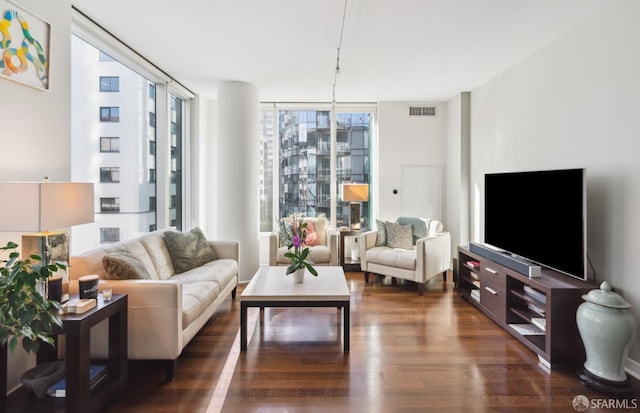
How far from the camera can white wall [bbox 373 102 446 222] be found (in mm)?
5477

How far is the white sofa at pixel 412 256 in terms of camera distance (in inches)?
160

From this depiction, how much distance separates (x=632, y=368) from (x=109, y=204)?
4.54 meters

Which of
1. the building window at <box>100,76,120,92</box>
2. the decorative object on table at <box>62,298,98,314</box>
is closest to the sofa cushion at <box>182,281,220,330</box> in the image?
the decorative object on table at <box>62,298,98,314</box>

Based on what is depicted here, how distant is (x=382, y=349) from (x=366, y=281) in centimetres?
194

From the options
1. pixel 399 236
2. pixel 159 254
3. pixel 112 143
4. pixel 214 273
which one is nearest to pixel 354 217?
pixel 399 236

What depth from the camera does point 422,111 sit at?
5.48m

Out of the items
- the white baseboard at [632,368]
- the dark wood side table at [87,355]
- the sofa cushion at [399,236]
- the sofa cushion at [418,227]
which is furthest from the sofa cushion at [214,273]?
the white baseboard at [632,368]

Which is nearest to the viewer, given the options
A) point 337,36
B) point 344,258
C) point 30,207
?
point 30,207

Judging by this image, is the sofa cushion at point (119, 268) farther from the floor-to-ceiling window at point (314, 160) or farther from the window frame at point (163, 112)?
the floor-to-ceiling window at point (314, 160)

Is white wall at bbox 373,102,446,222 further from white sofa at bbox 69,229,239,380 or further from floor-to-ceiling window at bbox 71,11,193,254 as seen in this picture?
white sofa at bbox 69,229,239,380

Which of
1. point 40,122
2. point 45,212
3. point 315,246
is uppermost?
point 40,122

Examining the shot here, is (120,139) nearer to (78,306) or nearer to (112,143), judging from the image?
(112,143)

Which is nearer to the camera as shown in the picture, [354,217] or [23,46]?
[23,46]

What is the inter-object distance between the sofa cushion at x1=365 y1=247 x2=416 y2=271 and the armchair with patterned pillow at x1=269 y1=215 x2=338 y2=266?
50 cm
